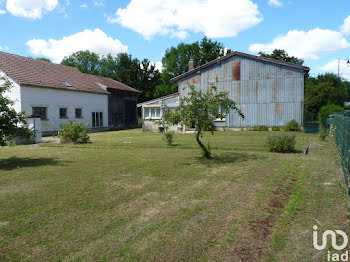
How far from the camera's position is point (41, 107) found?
84.4ft

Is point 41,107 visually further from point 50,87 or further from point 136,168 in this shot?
point 136,168

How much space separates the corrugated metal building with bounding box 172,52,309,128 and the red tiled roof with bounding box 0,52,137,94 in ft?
44.0

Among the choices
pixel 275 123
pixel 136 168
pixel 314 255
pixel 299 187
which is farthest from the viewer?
pixel 275 123

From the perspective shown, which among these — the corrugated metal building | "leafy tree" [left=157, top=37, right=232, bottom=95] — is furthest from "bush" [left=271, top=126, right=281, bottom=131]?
"leafy tree" [left=157, top=37, right=232, bottom=95]

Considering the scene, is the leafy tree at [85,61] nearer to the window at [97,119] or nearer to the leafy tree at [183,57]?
the leafy tree at [183,57]

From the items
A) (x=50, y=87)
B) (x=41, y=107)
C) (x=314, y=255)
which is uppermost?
(x=50, y=87)

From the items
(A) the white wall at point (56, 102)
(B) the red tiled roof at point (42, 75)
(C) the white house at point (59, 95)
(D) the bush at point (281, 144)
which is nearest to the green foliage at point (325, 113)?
(D) the bush at point (281, 144)

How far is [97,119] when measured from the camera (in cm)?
3316

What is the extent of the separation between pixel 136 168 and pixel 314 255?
6.52 metres

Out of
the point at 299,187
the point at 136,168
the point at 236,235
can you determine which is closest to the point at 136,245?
the point at 236,235

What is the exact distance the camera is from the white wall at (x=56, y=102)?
24312 mm

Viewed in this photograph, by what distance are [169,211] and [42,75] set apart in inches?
1025

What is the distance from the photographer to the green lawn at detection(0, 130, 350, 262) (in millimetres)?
3873

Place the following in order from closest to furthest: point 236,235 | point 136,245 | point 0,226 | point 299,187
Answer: point 136,245 < point 236,235 < point 0,226 < point 299,187
